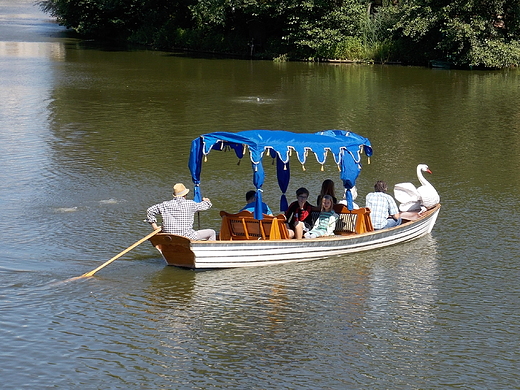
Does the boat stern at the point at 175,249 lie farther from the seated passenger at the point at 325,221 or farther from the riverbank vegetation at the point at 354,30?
the riverbank vegetation at the point at 354,30

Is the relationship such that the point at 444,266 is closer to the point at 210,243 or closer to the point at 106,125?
the point at 210,243

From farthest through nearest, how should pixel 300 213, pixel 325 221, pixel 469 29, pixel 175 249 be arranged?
pixel 469 29 → pixel 300 213 → pixel 325 221 → pixel 175 249

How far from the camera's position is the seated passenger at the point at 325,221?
1398cm

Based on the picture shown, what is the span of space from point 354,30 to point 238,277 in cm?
3547

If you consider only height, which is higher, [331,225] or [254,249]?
[331,225]

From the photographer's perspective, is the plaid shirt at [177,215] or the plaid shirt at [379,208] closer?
the plaid shirt at [177,215]

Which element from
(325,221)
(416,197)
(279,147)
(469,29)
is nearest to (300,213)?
(325,221)

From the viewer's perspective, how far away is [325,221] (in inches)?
553

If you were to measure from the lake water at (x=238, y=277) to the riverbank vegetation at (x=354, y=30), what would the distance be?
505 inches

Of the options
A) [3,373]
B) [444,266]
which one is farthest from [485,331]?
[3,373]

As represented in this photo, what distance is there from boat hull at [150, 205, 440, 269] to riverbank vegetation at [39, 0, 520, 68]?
29.0 meters

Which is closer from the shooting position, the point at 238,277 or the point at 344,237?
the point at 238,277

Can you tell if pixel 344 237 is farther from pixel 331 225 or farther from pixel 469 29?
pixel 469 29

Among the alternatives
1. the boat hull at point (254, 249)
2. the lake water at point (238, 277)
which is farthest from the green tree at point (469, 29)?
the boat hull at point (254, 249)
